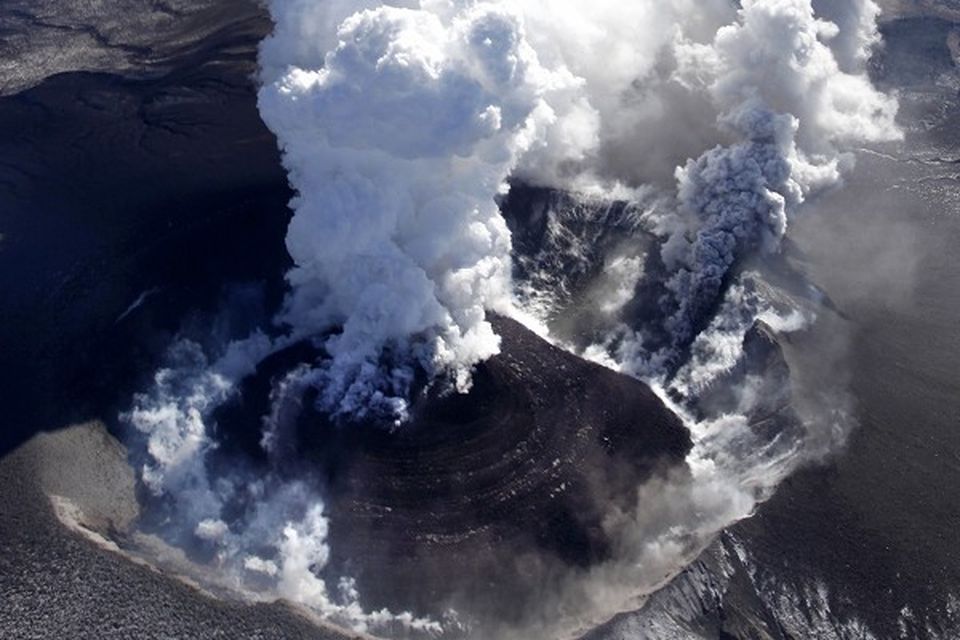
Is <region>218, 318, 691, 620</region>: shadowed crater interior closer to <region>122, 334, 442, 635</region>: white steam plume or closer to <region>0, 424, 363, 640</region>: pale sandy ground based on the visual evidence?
<region>122, 334, 442, 635</region>: white steam plume

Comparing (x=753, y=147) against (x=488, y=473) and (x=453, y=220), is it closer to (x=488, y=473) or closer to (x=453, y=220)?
(x=453, y=220)

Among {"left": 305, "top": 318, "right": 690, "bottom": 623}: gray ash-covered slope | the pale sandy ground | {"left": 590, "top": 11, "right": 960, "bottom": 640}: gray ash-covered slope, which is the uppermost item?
the pale sandy ground

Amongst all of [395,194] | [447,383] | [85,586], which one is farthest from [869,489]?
[85,586]

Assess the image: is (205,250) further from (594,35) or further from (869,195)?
(869,195)

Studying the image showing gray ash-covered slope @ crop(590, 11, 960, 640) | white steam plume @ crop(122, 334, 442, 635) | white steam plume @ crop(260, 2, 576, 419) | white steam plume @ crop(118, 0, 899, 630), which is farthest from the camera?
white steam plume @ crop(260, 2, 576, 419)

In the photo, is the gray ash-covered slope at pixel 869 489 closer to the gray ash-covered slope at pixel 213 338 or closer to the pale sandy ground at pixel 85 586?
the gray ash-covered slope at pixel 213 338

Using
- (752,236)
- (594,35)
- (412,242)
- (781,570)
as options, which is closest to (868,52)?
(594,35)

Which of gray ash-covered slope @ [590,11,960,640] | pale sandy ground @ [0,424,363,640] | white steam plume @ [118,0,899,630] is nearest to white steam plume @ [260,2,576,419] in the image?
white steam plume @ [118,0,899,630]

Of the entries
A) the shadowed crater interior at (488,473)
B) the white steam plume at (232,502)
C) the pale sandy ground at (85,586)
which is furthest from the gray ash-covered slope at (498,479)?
the pale sandy ground at (85,586)
